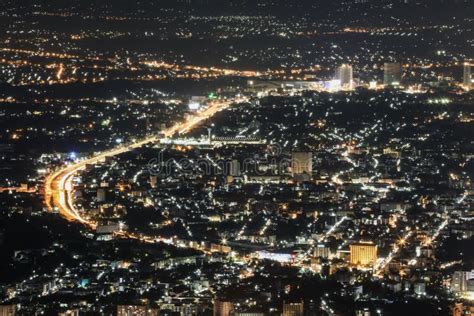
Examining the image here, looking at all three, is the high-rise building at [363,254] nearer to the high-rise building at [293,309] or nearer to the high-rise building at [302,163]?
the high-rise building at [293,309]

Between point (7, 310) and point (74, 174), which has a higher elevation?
point (74, 174)

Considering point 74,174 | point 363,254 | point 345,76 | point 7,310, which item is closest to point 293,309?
point 7,310

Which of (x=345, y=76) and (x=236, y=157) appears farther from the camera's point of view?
(x=345, y=76)

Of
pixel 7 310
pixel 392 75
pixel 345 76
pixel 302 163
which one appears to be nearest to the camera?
pixel 7 310

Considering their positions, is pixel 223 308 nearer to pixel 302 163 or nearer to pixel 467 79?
pixel 302 163

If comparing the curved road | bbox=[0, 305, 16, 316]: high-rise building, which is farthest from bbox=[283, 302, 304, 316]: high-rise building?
the curved road

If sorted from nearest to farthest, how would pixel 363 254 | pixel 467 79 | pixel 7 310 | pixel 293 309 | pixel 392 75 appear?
pixel 293 309
pixel 7 310
pixel 363 254
pixel 467 79
pixel 392 75
